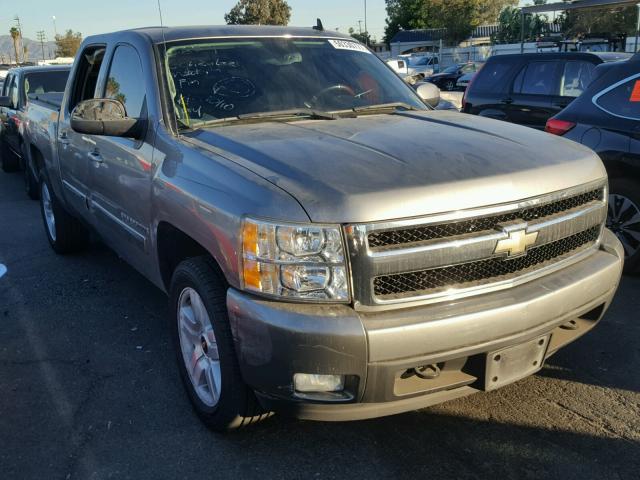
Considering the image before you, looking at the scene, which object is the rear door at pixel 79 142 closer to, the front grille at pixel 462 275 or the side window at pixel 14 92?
the front grille at pixel 462 275

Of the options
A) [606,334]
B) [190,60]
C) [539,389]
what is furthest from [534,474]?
[190,60]

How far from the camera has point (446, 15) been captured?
205 ft

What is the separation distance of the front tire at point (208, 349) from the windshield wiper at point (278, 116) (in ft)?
3.11

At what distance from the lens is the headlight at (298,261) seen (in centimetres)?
248

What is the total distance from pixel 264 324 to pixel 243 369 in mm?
283

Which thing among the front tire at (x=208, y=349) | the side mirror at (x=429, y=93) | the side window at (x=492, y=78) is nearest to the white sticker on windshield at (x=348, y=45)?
the side mirror at (x=429, y=93)

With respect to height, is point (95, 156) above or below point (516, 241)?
above

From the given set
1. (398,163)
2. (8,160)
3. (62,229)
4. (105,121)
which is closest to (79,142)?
(105,121)

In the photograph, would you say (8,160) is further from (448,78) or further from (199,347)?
(448,78)

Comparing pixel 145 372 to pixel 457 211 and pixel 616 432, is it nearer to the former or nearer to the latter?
pixel 457 211

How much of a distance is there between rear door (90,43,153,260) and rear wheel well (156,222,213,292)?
16cm

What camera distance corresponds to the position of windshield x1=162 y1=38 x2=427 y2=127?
3717 millimetres

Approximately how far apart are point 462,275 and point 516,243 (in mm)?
273

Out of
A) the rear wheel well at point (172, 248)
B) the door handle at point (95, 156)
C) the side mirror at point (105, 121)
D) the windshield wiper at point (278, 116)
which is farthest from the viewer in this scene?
the door handle at point (95, 156)
